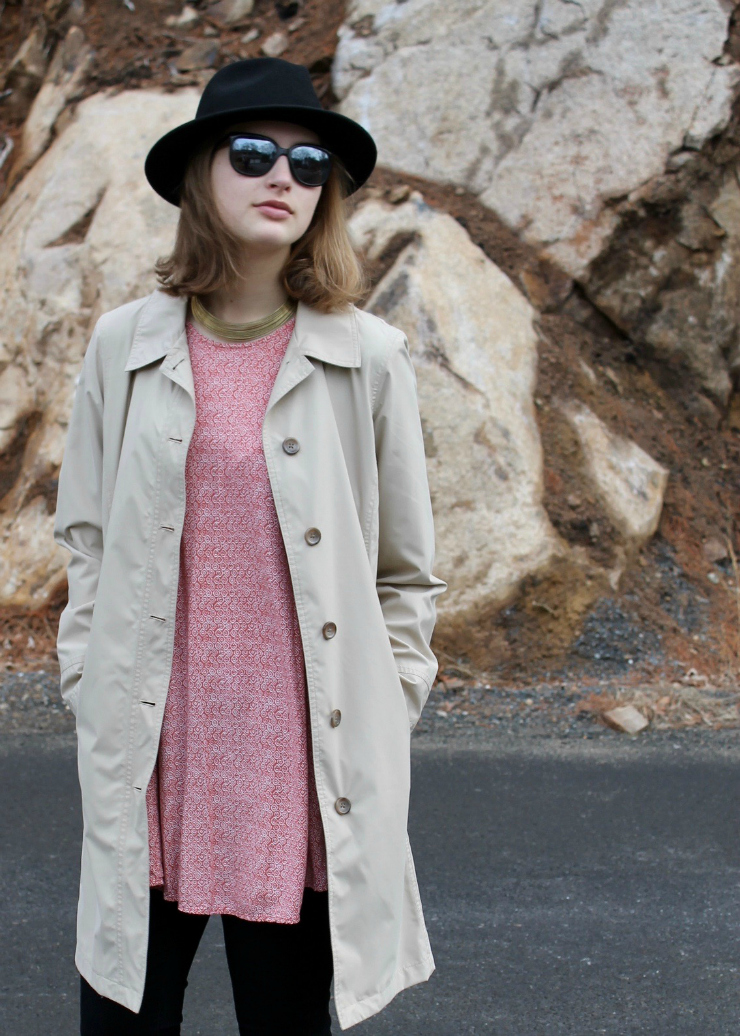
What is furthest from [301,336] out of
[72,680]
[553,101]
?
[553,101]

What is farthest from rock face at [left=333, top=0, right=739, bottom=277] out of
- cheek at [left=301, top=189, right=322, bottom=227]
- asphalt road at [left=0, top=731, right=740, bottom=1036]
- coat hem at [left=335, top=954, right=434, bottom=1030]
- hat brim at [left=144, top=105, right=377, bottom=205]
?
coat hem at [left=335, top=954, right=434, bottom=1030]

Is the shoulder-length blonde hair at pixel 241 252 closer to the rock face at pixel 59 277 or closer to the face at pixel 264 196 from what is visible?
the face at pixel 264 196

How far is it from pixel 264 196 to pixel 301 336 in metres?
0.26

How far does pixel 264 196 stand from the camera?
192 cm

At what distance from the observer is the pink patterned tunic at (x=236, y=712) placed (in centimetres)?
182

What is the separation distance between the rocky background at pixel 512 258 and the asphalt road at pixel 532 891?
1567 millimetres

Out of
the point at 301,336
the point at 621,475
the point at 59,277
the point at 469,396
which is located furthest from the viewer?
the point at 59,277

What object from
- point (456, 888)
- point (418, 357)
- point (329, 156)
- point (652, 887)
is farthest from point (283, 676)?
point (418, 357)

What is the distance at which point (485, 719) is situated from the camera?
509 centimetres

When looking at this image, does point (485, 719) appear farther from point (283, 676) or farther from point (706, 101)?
point (706, 101)

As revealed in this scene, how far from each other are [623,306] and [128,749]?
19.0ft

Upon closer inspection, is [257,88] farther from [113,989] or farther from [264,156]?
[113,989]

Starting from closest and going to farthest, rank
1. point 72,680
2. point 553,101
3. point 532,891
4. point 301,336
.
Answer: point 301,336
point 72,680
point 532,891
point 553,101

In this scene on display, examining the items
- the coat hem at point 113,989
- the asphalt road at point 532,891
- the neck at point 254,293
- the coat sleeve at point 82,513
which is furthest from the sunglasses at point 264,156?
the asphalt road at point 532,891
